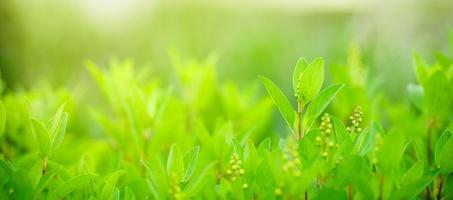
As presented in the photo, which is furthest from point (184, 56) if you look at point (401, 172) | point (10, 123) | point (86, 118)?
point (401, 172)

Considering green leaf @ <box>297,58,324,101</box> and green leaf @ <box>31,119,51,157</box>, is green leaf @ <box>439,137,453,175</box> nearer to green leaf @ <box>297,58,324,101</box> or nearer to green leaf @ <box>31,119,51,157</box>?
green leaf @ <box>297,58,324,101</box>

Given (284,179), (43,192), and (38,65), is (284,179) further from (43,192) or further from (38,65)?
(38,65)

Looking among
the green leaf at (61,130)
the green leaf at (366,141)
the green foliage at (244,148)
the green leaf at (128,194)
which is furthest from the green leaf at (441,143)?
the green leaf at (61,130)

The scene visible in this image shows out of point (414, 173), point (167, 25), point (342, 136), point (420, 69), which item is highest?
point (167, 25)

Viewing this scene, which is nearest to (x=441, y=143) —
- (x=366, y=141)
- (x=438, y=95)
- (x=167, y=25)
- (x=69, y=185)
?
(x=366, y=141)

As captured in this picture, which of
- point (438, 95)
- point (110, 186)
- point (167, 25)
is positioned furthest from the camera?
point (167, 25)

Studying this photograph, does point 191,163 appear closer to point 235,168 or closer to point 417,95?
point 235,168

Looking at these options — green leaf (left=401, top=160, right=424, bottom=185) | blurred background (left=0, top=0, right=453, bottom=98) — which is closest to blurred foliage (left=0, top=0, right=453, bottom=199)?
green leaf (left=401, top=160, right=424, bottom=185)
